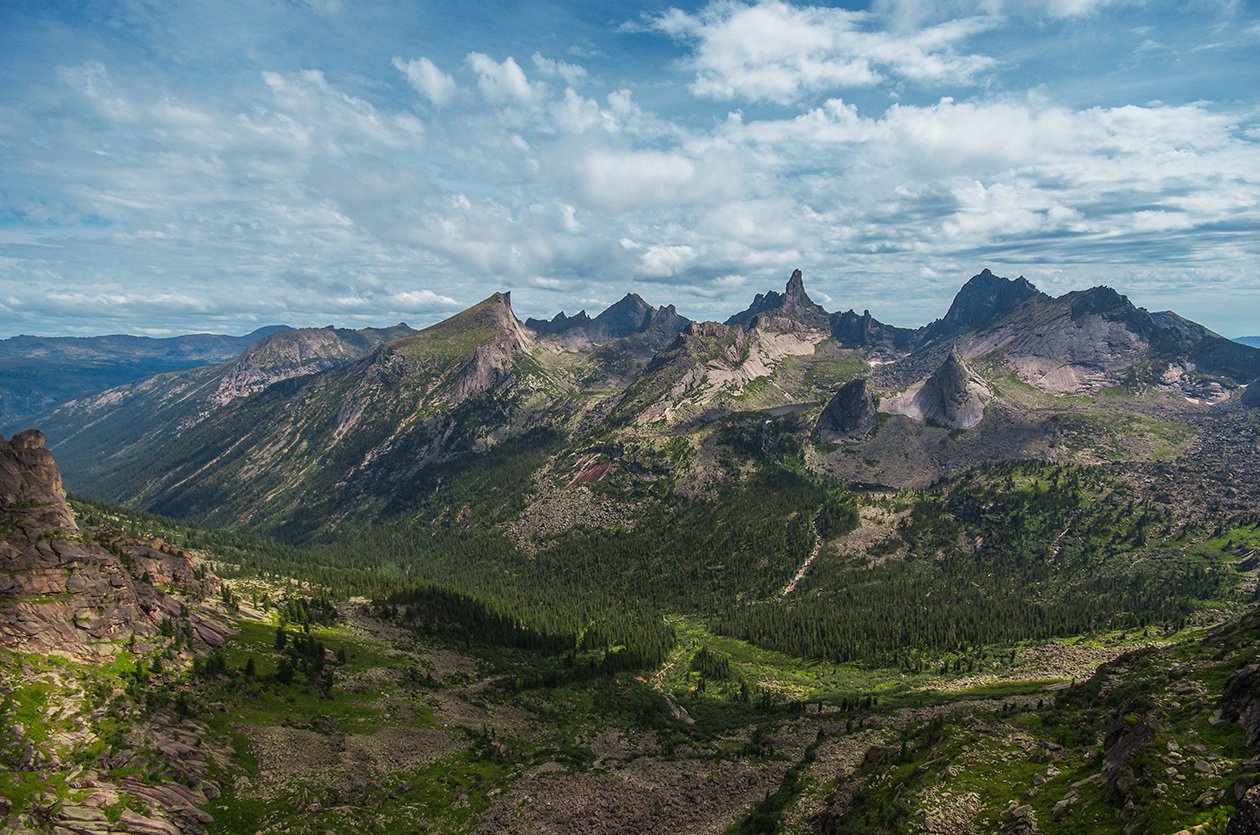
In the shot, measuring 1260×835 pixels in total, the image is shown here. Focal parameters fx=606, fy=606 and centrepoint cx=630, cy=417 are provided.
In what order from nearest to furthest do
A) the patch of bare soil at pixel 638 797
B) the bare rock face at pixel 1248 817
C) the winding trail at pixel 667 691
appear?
the bare rock face at pixel 1248 817 → the patch of bare soil at pixel 638 797 → the winding trail at pixel 667 691

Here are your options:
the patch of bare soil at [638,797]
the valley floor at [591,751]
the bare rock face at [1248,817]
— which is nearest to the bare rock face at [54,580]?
the valley floor at [591,751]

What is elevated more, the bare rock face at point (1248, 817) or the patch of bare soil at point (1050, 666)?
the bare rock face at point (1248, 817)

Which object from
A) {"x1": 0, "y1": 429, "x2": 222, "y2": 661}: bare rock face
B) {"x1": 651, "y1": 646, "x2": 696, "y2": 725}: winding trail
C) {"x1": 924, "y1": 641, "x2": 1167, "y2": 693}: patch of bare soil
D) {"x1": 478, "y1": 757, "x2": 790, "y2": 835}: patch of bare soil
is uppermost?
{"x1": 0, "y1": 429, "x2": 222, "y2": 661}: bare rock face

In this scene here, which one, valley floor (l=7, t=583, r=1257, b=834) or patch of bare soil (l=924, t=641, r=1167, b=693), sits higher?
valley floor (l=7, t=583, r=1257, b=834)

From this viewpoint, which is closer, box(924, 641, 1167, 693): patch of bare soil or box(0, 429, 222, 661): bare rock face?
box(0, 429, 222, 661): bare rock face

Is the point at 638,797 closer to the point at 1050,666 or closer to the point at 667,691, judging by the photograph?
the point at 667,691

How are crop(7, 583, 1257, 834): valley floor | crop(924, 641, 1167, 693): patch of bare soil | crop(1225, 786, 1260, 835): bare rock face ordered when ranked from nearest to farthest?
Answer: crop(1225, 786, 1260, 835): bare rock face, crop(7, 583, 1257, 834): valley floor, crop(924, 641, 1167, 693): patch of bare soil

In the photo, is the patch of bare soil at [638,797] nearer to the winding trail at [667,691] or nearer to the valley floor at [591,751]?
the valley floor at [591,751]

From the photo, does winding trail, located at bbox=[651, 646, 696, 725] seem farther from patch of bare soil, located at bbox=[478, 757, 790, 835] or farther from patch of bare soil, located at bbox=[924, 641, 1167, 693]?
patch of bare soil, located at bbox=[924, 641, 1167, 693]

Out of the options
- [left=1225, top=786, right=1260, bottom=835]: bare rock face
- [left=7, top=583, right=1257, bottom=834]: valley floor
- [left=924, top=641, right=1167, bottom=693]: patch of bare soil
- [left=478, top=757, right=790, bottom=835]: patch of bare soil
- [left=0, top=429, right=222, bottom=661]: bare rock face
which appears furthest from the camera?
[left=924, top=641, right=1167, bottom=693]: patch of bare soil

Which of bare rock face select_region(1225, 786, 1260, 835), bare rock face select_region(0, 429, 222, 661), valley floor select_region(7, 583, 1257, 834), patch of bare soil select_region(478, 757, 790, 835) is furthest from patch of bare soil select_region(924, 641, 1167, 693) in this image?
bare rock face select_region(0, 429, 222, 661)
